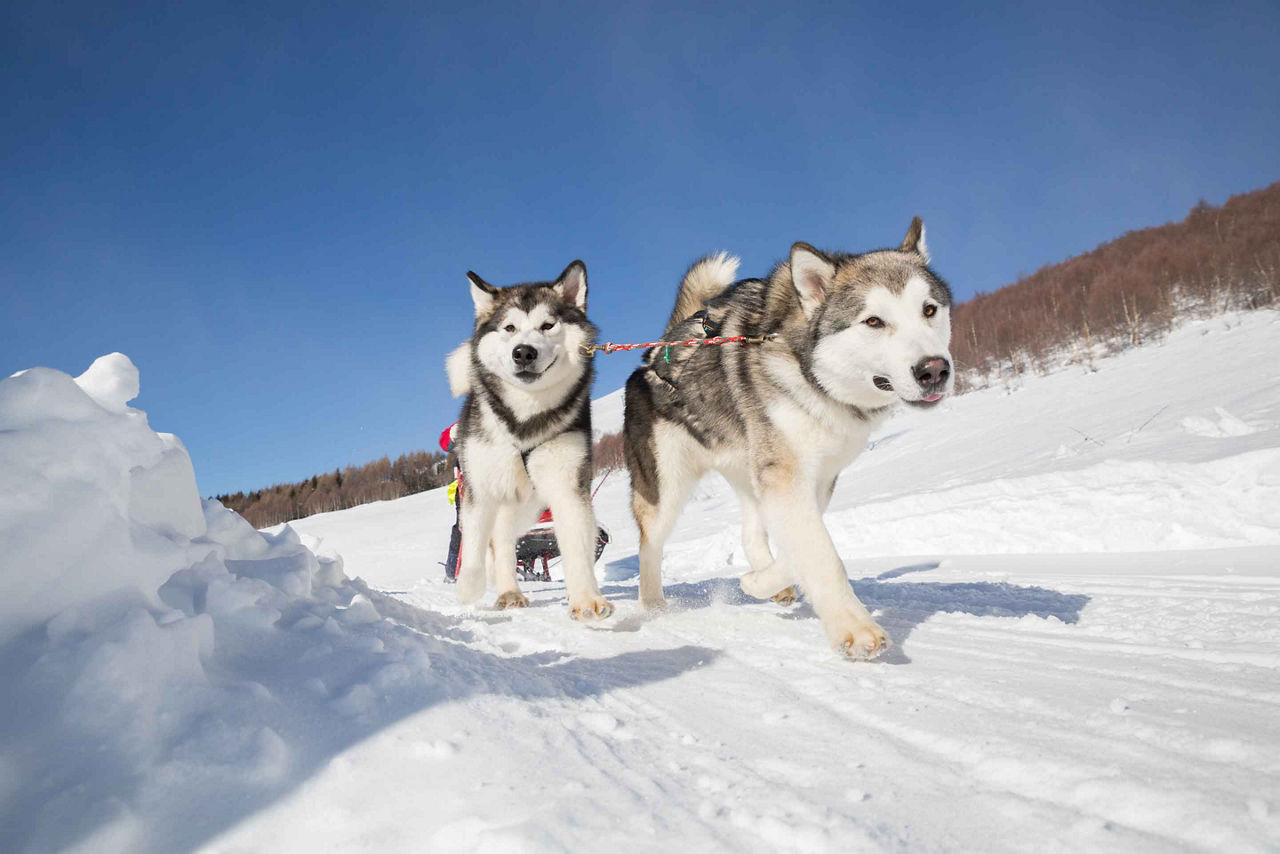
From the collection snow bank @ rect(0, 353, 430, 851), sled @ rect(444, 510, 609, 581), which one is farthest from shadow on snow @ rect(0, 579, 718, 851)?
sled @ rect(444, 510, 609, 581)

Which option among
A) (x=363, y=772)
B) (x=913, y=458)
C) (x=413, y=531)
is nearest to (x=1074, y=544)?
(x=363, y=772)

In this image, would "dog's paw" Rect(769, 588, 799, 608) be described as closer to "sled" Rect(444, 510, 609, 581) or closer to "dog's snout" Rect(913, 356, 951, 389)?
"dog's snout" Rect(913, 356, 951, 389)

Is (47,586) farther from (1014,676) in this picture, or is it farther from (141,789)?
(1014,676)

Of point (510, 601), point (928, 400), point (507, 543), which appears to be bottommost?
point (510, 601)

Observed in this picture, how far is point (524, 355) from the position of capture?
404cm

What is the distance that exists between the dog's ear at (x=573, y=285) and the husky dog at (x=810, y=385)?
0.96 meters

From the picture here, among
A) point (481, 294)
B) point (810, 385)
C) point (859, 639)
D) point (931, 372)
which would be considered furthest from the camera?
point (481, 294)

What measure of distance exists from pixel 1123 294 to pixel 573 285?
26745 mm

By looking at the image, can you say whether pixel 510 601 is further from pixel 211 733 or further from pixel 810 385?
pixel 211 733

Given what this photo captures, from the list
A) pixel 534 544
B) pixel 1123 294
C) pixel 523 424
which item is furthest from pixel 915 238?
pixel 1123 294

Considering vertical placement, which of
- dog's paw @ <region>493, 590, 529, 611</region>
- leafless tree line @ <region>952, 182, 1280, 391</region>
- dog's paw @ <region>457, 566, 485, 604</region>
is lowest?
dog's paw @ <region>493, 590, 529, 611</region>

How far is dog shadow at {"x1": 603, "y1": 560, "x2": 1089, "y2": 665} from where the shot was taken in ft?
10.9

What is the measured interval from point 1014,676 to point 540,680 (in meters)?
1.59

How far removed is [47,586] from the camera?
139 cm
